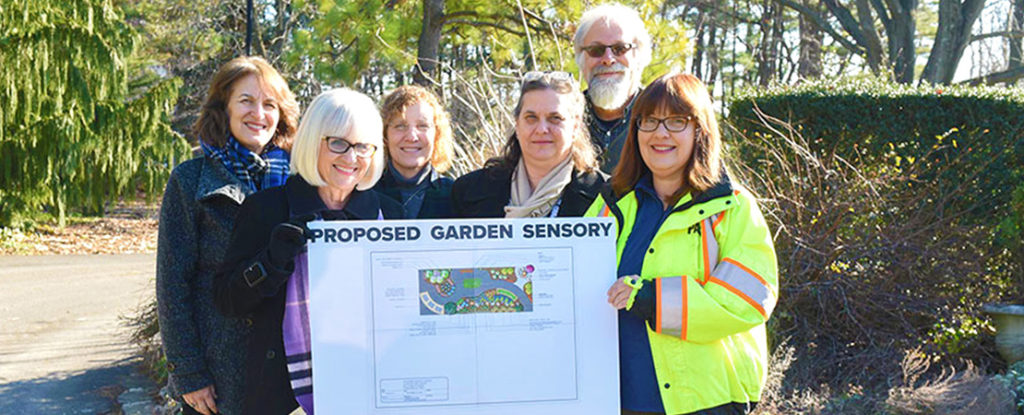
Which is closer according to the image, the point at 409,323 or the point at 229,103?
the point at 409,323

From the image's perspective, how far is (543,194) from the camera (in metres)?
3.03

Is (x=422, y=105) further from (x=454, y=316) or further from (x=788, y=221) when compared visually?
(x=788, y=221)

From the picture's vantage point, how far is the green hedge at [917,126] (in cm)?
678

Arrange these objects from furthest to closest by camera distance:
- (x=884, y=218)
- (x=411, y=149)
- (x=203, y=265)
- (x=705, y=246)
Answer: (x=884, y=218) → (x=411, y=149) → (x=203, y=265) → (x=705, y=246)

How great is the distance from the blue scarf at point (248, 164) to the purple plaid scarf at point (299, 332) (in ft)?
1.68

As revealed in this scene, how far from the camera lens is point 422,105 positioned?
363 centimetres

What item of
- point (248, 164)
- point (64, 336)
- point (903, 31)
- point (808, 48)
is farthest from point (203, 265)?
point (808, 48)

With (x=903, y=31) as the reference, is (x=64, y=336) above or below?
below

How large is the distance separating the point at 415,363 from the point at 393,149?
1.29 meters

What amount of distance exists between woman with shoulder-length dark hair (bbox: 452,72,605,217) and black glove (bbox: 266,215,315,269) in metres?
0.83

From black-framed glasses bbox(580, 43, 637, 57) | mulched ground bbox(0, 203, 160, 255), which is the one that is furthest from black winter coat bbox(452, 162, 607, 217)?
mulched ground bbox(0, 203, 160, 255)

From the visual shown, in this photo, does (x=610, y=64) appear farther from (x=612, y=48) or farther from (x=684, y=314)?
(x=684, y=314)

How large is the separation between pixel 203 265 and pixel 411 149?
1.04 metres

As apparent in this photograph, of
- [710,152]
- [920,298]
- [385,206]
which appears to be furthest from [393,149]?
[920,298]
